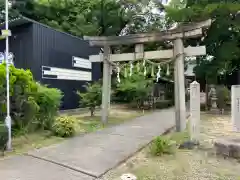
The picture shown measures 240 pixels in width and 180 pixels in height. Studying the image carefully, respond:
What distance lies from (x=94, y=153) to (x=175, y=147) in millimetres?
2033

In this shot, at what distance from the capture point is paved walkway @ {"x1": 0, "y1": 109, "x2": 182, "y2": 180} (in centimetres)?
Answer: 420

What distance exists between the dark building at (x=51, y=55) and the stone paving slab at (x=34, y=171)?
6759 mm

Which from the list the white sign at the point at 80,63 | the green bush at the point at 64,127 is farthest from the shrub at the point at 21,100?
the white sign at the point at 80,63

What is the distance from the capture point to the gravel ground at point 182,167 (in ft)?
13.7

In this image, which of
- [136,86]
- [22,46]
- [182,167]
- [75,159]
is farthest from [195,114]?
[136,86]

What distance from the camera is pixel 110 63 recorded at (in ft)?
32.4

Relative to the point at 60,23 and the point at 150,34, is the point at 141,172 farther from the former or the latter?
the point at 60,23

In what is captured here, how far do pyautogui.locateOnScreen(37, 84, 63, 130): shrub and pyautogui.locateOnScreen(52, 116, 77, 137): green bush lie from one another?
35 cm

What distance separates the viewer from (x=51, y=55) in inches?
467

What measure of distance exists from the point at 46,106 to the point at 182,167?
4.63 meters

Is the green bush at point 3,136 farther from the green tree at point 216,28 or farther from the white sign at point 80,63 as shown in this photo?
the green tree at point 216,28

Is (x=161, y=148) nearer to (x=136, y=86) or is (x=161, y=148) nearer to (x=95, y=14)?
(x=136, y=86)

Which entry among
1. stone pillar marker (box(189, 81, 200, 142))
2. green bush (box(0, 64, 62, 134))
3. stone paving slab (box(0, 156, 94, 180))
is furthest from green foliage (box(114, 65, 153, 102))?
stone paving slab (box(0, 156, 94, 180))

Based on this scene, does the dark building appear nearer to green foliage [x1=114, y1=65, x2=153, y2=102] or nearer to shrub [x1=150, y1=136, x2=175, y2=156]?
green foliage [x1=114, y1=65, x2=153, y2=102]
